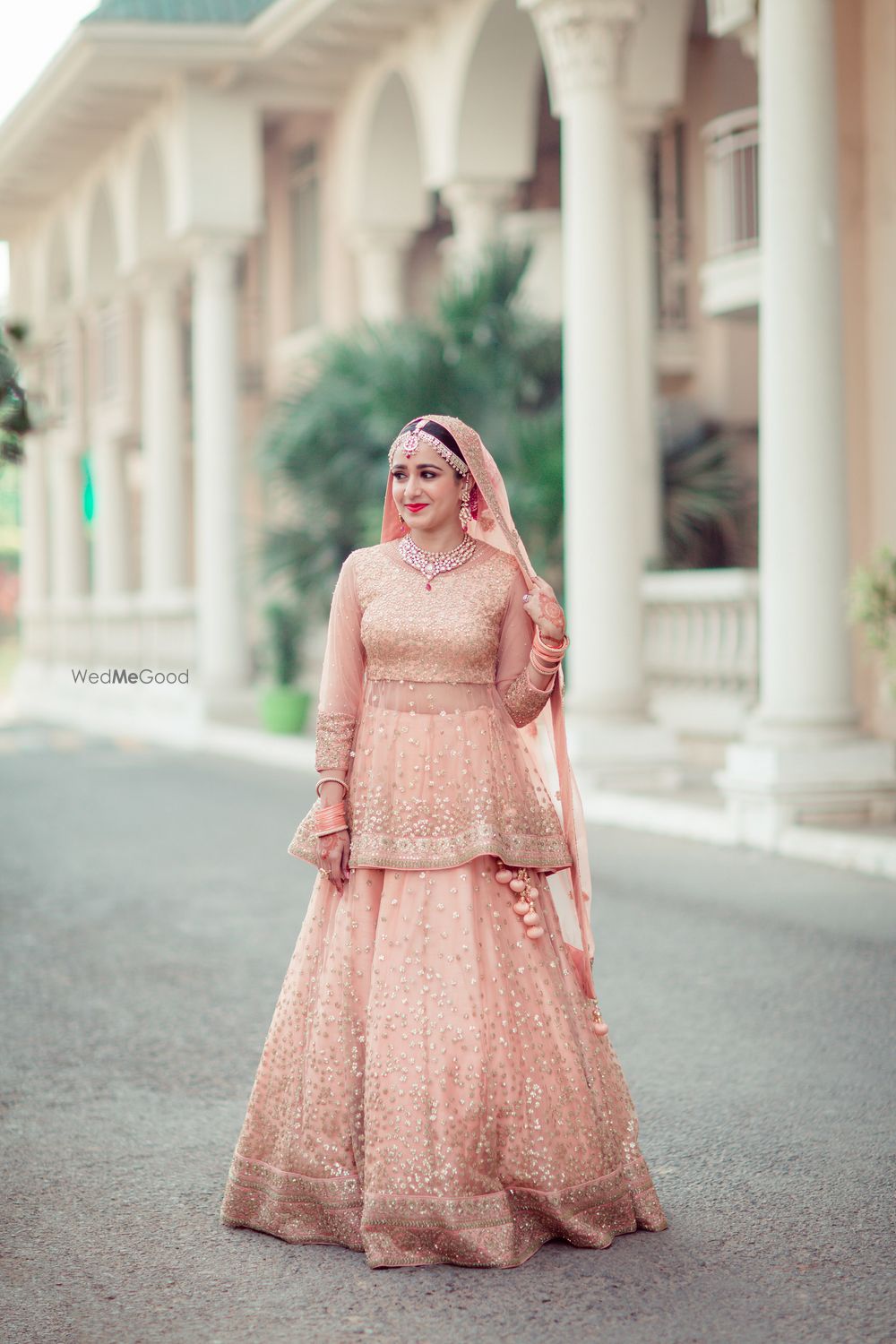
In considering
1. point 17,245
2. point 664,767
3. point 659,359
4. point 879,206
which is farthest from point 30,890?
point 17,245

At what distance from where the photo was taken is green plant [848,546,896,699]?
9.35m

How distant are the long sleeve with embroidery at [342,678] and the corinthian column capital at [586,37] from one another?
354 inches

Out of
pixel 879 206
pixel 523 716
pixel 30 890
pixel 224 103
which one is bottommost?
pixel 30 890

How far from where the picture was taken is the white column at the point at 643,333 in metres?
14.9

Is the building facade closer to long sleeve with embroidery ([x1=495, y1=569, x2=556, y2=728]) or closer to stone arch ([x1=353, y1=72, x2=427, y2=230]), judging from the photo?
stone arch ([x1=353, y1=72, x2=427, y2=230])

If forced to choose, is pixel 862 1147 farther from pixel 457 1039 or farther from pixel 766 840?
pixel 766 840

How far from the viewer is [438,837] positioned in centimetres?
402

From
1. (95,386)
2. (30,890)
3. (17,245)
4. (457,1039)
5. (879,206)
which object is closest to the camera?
(457,1039)

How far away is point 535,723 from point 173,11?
56.8 feet

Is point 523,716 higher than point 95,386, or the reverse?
point 95,386

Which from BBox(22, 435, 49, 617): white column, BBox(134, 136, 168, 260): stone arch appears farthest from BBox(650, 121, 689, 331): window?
BBox(22, 435, 49, 617): white column

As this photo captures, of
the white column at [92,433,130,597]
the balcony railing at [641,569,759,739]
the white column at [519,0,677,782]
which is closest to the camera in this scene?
the white column at [519,0,677,782]

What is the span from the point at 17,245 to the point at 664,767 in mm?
21515

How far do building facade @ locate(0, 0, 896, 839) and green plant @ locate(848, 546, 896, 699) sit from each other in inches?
28.2
